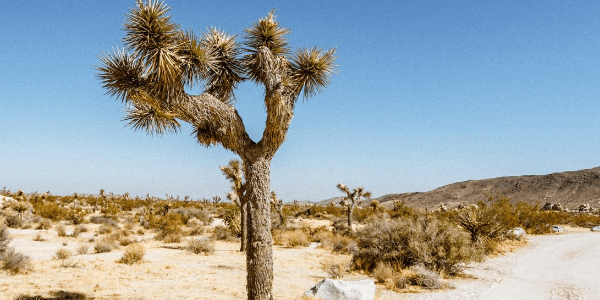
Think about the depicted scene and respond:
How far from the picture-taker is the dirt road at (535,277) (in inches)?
304

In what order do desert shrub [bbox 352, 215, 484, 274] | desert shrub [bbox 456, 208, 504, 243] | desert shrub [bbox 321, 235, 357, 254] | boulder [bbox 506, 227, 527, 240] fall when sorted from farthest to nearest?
1. boulder [bbox 506, 227, 527, 240]
2. desert shrub [bbox 456, 208, 504, 243]
3. desert shrub [bbox 321, 235, 357, 254]
4. desert shrub [bbox 352, 215, 484, 274]

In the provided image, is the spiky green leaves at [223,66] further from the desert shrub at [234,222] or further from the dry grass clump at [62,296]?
the desert shrub at [234,222]

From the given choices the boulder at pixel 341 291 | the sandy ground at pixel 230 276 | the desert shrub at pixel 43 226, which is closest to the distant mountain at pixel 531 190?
the sandy ground at pixel 230 276

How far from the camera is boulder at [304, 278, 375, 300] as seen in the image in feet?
21.4

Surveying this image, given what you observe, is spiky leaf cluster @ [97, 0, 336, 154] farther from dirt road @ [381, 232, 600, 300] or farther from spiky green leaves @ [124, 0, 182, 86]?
dirt road @ [381, 232, 600, 300]

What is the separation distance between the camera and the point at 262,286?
234 inches

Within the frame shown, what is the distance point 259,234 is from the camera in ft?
19.9

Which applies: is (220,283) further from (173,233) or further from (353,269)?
(173,233)

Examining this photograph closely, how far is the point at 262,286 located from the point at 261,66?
395cm

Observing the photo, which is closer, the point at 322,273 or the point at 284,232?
the point at 322,273

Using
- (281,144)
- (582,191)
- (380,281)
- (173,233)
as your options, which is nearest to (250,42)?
(281,144)

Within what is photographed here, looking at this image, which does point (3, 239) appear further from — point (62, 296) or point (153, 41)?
point (153, 41)

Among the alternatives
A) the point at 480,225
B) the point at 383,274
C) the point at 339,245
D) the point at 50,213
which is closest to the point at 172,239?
the point at 339,245

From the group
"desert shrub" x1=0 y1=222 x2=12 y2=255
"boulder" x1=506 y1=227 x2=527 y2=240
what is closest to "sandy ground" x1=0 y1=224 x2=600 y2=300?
"desert shrub" x1=0 y1=222 x2=12 y2=255
